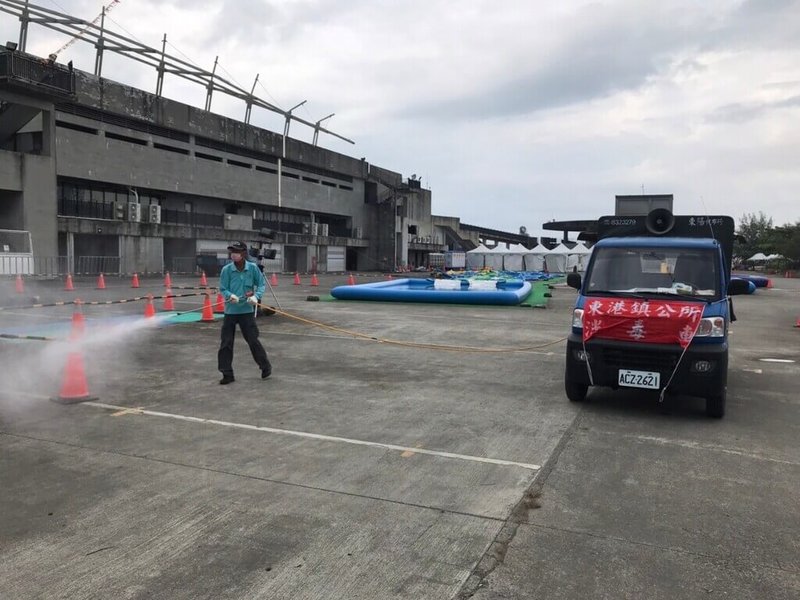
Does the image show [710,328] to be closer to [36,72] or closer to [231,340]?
[231,340]

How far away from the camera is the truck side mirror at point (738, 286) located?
704cm

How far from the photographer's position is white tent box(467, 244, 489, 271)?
4850cm

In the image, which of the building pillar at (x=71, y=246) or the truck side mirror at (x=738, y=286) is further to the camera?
the building pillar at (x=71, y=246)

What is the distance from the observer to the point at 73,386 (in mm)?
6789

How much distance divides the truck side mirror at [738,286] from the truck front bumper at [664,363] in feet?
3.65

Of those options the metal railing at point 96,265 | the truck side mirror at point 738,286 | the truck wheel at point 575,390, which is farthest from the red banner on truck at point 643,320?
the metal railing at point 96,265

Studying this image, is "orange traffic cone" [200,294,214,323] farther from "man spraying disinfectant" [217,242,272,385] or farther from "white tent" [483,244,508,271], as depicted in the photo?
"white tent" [483,244,508,271]

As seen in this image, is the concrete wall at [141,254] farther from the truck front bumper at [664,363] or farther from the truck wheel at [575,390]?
the truck front bumper at [664,363]

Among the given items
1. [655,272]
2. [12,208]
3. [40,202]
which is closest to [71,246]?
[40,202]

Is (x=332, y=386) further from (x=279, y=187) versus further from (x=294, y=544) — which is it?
(x=279, y=187)

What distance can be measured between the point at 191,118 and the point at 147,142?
177 inches

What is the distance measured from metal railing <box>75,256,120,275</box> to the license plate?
34552 millimetres

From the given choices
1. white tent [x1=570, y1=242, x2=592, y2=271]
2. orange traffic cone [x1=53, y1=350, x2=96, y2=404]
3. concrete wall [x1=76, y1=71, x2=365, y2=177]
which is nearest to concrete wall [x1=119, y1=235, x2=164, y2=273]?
concrete wall [x1=76, y1=71, x2=365, y2=177]

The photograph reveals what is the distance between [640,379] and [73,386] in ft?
20.8
